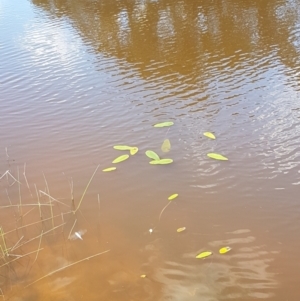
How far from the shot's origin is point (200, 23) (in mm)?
10992

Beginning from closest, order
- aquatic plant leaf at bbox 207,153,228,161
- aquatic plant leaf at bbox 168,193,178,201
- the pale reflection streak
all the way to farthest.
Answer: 1. the pale reflection streak
2. aquatic plant leaf at bbox 168,193,178,201
3. aquatic plant leaf at bbox 207,153,228,161

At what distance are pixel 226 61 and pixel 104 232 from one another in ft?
17.2

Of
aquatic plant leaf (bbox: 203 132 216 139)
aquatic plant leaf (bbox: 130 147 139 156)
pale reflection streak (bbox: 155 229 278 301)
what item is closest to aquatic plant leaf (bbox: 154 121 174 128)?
aquatic plant leaf (bbox: 203 132 216 139)

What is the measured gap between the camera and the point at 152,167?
5168 millimetres

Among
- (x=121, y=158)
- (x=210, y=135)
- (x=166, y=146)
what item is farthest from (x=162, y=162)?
(x=210, y=135)

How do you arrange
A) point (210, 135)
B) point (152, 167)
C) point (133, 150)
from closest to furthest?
point (152, 167) → point (133, 150) → point (210, 135)

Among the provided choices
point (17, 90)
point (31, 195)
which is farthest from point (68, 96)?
point (31, 195)

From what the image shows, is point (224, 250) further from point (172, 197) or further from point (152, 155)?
point (152, 155)

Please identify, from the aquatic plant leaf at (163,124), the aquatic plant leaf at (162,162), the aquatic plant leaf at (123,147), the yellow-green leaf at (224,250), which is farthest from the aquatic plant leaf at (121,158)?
the yellow-green leaf at (224,250)

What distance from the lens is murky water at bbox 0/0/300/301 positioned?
3.71m

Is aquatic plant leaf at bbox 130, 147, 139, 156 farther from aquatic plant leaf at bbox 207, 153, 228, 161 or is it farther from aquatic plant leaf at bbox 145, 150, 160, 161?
aquatic plant leaf at bbox 207, 153, 228, 161

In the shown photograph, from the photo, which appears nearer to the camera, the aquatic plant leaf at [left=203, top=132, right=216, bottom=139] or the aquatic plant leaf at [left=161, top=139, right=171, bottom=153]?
the aquatic plant leaf at [left=161, top=139, right=171, bottom=153]

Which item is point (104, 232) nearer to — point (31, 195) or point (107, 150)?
point (31, 195)

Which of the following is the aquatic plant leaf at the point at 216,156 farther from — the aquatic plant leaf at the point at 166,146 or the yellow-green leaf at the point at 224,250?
the yellow-green leaf at the point at 224,250
